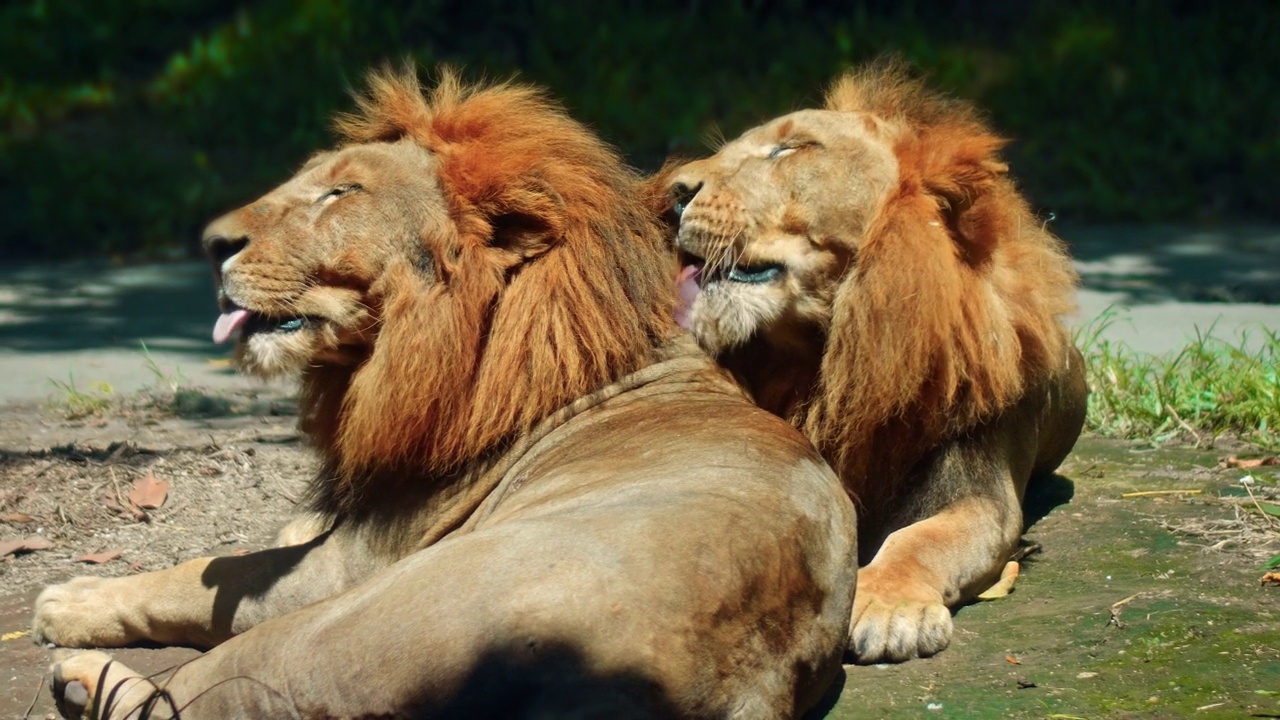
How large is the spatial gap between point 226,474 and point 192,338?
9.81 ft

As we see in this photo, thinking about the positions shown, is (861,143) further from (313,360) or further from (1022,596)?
(313,360)

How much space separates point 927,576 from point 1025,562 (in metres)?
0.68

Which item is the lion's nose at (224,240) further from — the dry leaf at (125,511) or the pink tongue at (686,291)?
the dry leaf at (125,511)

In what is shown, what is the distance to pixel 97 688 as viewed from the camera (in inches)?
122

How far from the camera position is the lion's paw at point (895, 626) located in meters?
3.50

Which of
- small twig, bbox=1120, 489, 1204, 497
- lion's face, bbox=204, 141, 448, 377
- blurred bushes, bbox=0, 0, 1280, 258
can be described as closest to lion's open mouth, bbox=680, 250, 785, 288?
lion's face, bbox=204, 141, 448, 377

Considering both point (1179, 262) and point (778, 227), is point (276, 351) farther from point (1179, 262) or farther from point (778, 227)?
point (1179, 262)

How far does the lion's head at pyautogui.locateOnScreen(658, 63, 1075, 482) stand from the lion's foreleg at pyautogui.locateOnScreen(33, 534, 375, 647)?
1.16m

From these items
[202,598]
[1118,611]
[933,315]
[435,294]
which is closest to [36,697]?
[202,598]

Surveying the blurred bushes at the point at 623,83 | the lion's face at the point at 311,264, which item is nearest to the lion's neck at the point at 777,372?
the lion's face at the point at 311,264

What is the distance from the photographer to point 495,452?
12.5ft

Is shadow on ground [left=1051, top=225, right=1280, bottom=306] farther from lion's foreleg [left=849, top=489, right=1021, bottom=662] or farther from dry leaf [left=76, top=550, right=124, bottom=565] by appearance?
dry leaf [left=76, top=550, right=124, bottom=565]

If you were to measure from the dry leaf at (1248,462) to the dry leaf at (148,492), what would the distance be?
3.57 m

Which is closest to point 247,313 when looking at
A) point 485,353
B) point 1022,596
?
point 485,353
